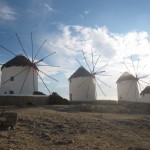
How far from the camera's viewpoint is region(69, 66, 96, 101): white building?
117 ft

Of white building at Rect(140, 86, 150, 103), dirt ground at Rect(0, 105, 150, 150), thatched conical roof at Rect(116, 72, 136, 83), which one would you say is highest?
thatched conical roof at Rect(116, 72, 136, 83)

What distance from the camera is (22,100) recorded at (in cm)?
2378

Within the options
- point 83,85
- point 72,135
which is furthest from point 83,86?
point 72,135

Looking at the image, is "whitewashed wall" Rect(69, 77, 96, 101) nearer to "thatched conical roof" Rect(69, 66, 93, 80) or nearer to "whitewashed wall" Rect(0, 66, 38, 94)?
"thatched conical roof" Rect(69, 66, 93, 80)

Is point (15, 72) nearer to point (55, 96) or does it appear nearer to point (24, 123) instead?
point (55, 96)

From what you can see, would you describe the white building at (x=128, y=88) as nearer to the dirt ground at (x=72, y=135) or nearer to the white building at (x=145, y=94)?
the white building at (x=145, y=94)

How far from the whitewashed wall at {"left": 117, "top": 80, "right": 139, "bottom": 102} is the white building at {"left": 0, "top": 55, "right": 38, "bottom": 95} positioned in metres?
15.8

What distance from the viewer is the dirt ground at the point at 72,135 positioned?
934cm

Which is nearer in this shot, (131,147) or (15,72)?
(131,147)

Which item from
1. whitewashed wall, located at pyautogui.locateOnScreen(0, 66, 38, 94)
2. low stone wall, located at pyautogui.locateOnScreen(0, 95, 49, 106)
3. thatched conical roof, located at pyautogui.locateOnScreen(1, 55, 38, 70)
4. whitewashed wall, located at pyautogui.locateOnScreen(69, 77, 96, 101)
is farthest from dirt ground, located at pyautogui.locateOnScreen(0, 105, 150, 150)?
whitewashed wall, located at pyautogui.locateOnScreen(69, 77, 96, 101)

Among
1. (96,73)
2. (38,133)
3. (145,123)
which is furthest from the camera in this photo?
(96,73)

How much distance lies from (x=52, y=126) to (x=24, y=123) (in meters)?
1.27

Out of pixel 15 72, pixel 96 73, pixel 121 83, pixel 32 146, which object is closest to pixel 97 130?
pixel 32 146

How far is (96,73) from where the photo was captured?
36812mm
